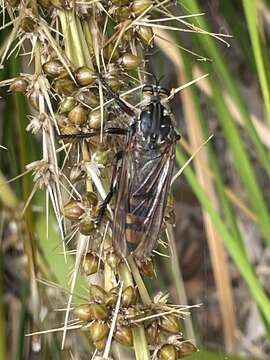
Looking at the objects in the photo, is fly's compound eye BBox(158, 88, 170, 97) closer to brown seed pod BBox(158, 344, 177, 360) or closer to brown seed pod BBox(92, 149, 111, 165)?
brown seed pod BBox(92, 149, 111, 165)

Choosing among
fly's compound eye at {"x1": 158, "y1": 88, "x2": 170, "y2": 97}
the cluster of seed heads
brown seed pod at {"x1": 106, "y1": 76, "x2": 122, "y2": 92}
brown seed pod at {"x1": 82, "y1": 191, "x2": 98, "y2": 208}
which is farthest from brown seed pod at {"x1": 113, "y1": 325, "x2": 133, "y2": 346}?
fly's compound eye at {"x1": 158, "y1": 88, "x2": 170, "y2": 97}

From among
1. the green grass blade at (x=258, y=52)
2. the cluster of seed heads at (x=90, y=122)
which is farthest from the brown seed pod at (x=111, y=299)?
the green grass blade at (x=258, y=52)

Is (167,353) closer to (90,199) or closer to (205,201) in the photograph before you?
(90,199)

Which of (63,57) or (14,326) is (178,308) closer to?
(63,57)

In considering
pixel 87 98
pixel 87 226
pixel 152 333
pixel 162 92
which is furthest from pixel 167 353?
pixel 162 92

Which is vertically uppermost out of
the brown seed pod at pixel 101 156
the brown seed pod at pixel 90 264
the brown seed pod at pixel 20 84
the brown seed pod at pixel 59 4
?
the brown seed pod at pixel 59 4

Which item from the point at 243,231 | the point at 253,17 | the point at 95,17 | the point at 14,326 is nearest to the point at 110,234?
the point at 95,17

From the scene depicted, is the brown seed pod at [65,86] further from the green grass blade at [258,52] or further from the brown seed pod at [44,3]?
the green grass blade at [258,52]
